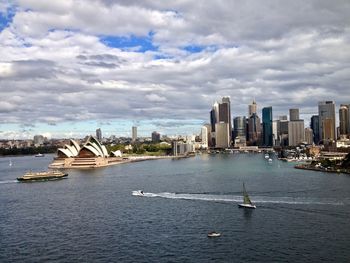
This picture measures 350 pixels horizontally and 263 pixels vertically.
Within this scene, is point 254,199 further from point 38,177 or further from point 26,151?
point 26,151

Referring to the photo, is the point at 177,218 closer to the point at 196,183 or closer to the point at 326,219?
the point at 326,219

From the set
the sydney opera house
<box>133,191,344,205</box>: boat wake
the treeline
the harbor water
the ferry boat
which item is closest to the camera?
the harbor water

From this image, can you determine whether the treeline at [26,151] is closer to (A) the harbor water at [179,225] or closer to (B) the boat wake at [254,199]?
(A) the harbor water at [179,225]

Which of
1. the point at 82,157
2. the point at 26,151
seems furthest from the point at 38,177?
the point at 26,151

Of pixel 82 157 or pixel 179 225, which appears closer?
pixel 179 225

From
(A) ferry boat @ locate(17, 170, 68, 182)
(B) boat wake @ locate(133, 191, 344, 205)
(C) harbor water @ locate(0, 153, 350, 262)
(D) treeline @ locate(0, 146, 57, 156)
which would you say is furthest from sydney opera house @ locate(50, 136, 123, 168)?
(D) treeline @ locate(0, 146, 57, 156)

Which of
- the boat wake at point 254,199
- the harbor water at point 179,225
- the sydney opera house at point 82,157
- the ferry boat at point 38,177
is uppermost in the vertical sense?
the sydney opera house at point 82,157

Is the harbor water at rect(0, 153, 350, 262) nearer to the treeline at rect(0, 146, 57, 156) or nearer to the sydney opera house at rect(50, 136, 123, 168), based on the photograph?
the sydney opera house at rect(50, 136, 123, 168)

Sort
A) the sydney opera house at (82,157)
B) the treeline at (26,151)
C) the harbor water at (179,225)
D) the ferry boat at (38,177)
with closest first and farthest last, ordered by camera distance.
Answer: the harbor water at (179,225) → the ferry boat at (38,177) → the sydney opera house at (82,157) → the treeline at (26,151)

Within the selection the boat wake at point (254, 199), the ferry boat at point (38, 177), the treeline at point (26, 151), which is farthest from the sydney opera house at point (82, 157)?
the treeline at point (26, 151)
